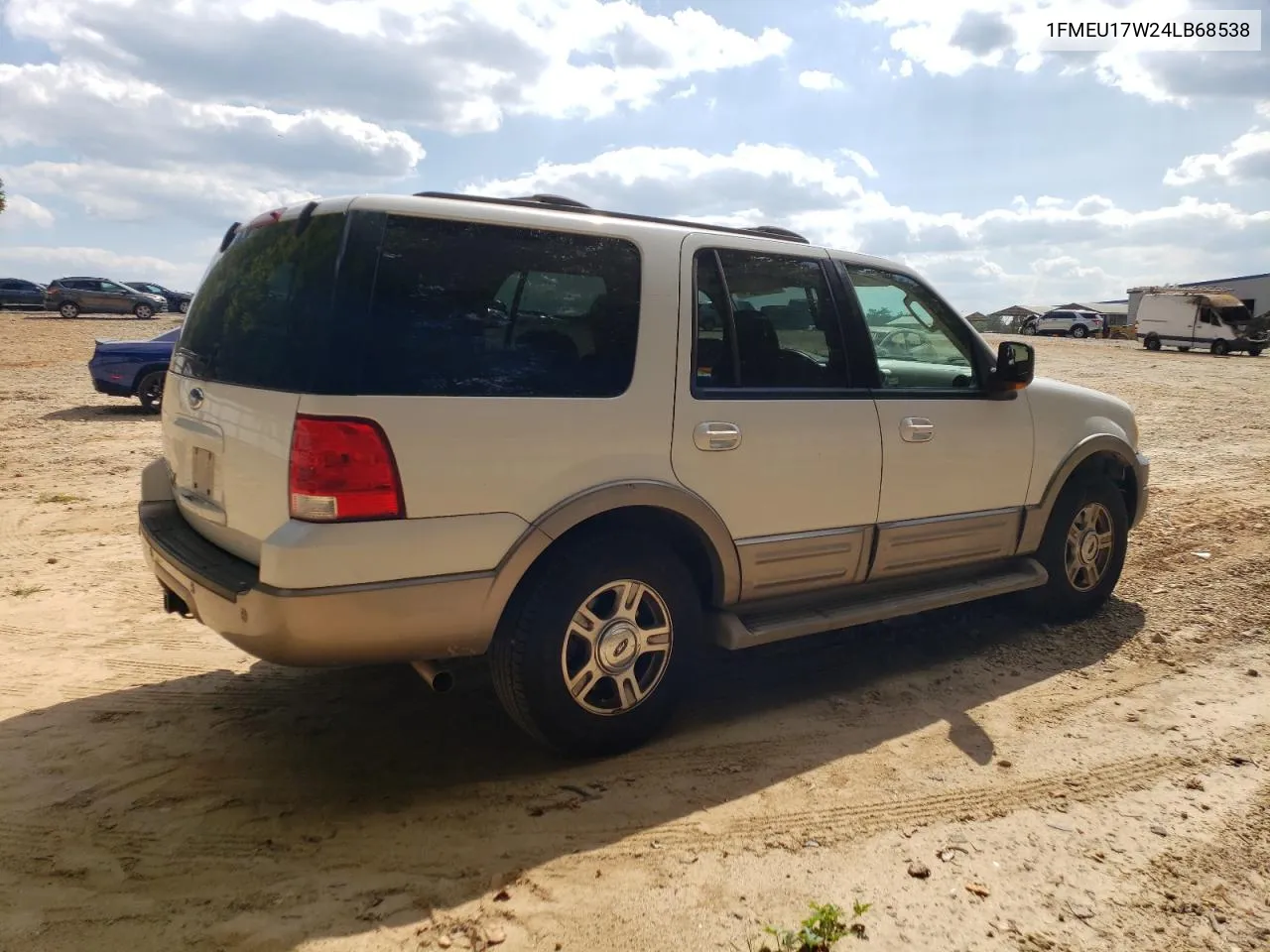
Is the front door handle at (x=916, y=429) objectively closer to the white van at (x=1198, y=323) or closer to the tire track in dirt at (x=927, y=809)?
the tire track in dirt at (x=927, y=809)

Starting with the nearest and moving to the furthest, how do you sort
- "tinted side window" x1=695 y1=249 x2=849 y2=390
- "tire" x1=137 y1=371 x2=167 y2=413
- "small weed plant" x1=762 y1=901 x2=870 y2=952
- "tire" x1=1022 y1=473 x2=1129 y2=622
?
"small weed plant" x1=762 y1=901 x2=870 y2=952
"tinted side window" x1=695 y1=249 x2=849 y2=390
"tire" x1=1022 y1=473 x2=1129 y2=622
"tire" x1=137 y1=371 x2=167 y2=413

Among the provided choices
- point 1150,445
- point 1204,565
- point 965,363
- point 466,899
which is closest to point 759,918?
point 466,899

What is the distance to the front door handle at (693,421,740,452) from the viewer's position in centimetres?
349

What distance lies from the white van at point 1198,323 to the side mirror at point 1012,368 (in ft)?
110

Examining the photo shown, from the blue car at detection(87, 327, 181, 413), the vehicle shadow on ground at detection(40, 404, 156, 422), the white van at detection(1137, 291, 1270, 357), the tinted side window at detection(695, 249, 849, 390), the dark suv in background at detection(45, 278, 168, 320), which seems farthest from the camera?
the dark suv in background at detection(45, 278, 168, 320)

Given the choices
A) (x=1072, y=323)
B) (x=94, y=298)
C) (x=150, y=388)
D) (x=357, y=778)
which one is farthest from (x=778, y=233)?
(x=1072, y=323)

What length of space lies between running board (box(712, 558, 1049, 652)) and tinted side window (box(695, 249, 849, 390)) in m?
0.94

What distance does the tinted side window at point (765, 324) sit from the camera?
3627mm

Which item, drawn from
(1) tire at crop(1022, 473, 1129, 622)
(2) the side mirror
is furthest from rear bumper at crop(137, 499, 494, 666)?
(1) tire at crop(1022, 473, 1129, 622)

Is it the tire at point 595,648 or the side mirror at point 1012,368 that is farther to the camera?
the side mirror at point 1012,368

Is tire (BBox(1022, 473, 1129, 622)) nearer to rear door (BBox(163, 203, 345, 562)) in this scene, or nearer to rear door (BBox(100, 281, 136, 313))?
→ rear door (BBox(163, 203, 345, 562))

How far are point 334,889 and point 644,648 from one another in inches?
51.6

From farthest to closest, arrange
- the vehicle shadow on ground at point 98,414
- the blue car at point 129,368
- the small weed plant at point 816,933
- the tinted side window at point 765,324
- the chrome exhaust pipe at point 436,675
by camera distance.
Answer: the blue car at point 129,368 → the vehicle shadow on ground at point 98,414 → the tinted side window at point 765,324 → the chrome exhaust pipe at point 436,675 → the small weed plant at point 816,933

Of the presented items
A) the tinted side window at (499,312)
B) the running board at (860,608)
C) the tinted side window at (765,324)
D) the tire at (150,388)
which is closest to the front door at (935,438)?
the running board at (860,608)
